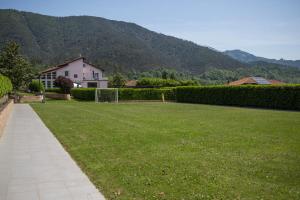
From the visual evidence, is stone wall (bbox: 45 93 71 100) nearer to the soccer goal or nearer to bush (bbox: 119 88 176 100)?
the soccer goal

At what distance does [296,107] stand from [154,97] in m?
22.8

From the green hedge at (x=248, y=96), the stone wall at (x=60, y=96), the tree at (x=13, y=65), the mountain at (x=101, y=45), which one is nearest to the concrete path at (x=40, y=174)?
the green hedge at (x=248, y=96)

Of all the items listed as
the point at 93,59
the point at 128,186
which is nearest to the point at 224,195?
the point at 128,186

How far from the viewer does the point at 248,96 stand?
3044 centimetres

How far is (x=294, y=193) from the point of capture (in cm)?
563

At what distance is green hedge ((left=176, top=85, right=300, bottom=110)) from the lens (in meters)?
25.9

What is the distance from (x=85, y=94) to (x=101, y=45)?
87.4 meters

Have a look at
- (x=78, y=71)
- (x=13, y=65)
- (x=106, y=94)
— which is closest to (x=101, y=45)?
(x=78, y=71)

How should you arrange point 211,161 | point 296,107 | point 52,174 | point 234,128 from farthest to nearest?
point 296,107, point 234,128, point 211,161, point 52,174

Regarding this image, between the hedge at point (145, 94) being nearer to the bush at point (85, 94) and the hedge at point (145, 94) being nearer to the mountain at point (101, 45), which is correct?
the bush at point (85, 94)

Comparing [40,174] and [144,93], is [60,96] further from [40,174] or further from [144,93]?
[40,174]

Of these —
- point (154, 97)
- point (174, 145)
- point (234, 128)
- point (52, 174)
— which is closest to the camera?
point (52, 174)

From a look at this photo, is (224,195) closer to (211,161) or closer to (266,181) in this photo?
(266,181)

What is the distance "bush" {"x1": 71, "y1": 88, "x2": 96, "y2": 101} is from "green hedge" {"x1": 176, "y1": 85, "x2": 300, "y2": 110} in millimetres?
12869
